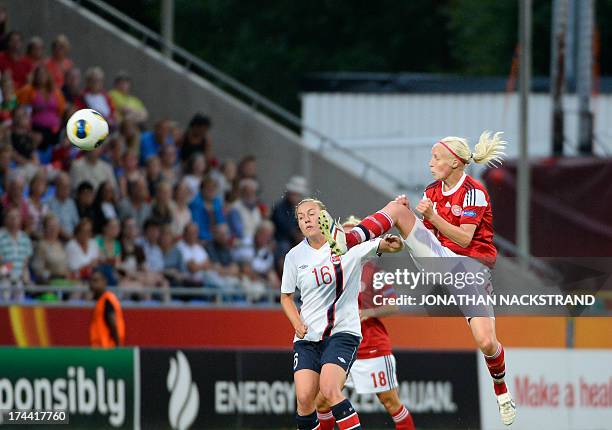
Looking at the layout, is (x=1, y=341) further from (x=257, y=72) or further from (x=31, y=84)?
(x=257, y=72)

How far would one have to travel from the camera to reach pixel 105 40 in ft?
69.1

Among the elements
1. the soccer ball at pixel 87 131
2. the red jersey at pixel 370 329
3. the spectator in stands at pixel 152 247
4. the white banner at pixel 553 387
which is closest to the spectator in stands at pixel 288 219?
the spectator in stands at pixel 152 247

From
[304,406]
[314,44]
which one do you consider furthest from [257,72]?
[304,406]

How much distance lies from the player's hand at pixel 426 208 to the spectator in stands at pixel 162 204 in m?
7.71

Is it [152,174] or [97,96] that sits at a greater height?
[97,96]

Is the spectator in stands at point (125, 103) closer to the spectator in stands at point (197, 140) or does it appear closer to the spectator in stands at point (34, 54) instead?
the spectator in stands at point (197, 140)

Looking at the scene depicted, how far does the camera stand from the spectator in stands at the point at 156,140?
1945 cm

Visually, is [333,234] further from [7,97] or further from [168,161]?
[168,161]

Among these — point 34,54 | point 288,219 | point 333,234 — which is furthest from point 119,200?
point 333,234

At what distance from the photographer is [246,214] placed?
1972 cm

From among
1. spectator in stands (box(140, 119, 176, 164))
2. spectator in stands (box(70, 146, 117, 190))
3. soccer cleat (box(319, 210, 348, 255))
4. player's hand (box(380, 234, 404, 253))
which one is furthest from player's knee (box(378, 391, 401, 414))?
spectator in stands (box(140, 119, 176, 164))

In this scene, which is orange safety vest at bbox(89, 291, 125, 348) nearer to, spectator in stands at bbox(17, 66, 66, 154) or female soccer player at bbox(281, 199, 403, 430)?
spectator in stands at bbox(17, 66, 66, 154)

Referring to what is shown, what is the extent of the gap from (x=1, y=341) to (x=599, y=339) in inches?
267

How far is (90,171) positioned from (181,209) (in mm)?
1351
